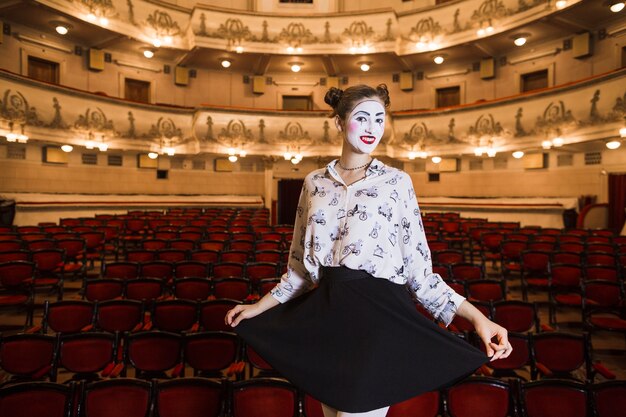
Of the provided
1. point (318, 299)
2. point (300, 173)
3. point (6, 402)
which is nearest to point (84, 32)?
point (300, 173)

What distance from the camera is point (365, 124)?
160cm

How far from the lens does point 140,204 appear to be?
1745 cm

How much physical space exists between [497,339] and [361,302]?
→ 47 centimetres

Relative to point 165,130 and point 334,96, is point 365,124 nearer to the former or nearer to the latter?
point 334,96

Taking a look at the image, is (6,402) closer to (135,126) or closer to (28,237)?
(28,237)

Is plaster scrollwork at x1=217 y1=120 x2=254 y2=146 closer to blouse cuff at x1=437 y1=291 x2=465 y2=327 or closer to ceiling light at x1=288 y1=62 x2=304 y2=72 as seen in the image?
ceiling light at x1=288 y1=62 x2=304 y2=72

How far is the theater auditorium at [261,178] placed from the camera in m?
3.52

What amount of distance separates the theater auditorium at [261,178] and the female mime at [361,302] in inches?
5.8

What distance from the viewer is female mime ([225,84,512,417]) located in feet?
4.42

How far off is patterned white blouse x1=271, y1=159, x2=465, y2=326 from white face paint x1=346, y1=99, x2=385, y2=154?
3.7 inches

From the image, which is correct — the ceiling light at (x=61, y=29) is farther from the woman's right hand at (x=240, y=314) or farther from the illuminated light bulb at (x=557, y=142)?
the woman's right hand at (x=240, y=314)

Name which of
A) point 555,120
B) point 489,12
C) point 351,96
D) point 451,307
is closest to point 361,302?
point 451,307

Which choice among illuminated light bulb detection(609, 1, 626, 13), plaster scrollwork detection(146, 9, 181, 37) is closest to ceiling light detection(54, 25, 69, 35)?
plaster scrollwork detection(146, 9, 181, 37)

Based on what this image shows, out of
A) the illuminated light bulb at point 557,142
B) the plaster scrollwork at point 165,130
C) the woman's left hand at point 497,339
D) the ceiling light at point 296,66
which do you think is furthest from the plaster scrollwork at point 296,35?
the woman's left hand at point 497,339
